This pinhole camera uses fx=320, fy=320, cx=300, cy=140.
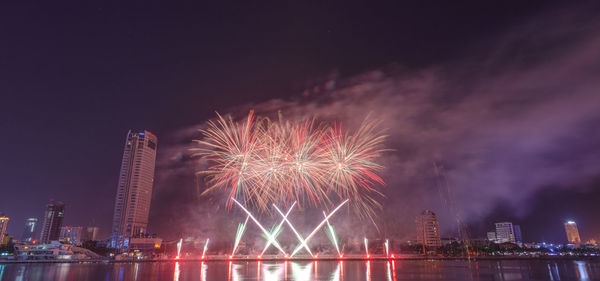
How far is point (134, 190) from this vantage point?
13588 centimetres

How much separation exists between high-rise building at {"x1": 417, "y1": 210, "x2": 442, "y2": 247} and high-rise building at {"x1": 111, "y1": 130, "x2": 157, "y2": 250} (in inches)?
5657

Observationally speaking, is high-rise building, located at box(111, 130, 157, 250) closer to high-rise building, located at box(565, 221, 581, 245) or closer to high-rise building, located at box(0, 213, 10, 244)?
high-rise building, located at box(0, 213, 10, 244)

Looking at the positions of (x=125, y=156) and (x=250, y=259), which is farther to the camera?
(x=125, y=156)

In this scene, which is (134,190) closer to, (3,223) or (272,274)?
(3,223)

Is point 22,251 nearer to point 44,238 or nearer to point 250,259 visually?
point 250,259

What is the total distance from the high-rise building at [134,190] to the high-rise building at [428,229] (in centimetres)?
14368

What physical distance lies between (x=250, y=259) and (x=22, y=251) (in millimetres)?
61335

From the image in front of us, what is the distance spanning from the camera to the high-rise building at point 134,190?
13175 cm

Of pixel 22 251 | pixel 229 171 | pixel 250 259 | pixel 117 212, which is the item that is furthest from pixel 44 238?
pixel 229 171

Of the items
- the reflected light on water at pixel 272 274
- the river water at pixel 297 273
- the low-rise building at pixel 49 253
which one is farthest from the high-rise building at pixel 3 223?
the reflected light on water at pixel 272 274

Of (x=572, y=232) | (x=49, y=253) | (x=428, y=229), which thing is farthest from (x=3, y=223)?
(x=572, y=232)

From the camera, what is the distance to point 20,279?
35.4 m

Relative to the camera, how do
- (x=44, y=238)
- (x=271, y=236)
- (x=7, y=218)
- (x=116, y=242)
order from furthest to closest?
(x=44, y=238)
(x=7, y=218)
(x=116, y=242)
(x=271, y=236)

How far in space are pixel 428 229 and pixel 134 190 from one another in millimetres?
151872
